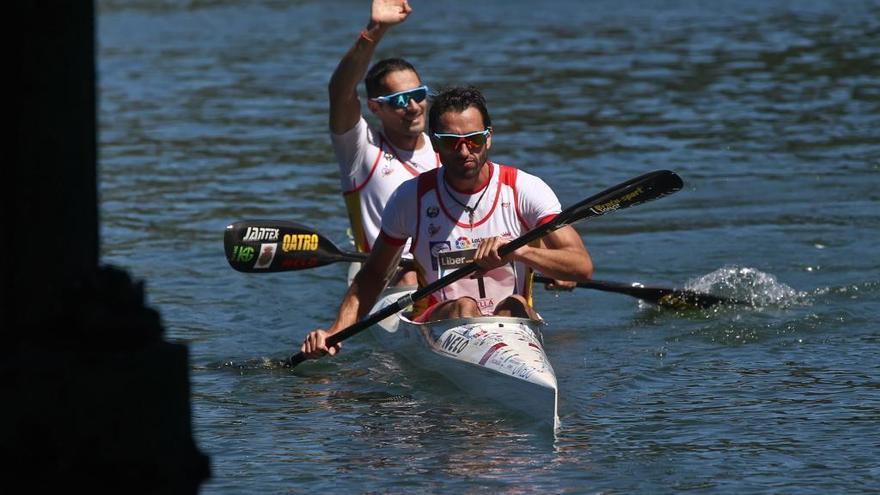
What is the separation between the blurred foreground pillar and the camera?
12.0ft

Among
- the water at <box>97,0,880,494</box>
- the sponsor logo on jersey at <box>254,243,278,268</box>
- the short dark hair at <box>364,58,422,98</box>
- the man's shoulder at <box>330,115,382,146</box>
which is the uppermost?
the short dark hair at <box>364,58,422,98</box>

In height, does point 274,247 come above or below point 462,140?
below

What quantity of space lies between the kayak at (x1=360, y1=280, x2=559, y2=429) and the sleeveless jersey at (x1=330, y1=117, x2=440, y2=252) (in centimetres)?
111

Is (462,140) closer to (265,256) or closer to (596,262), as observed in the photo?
(265,256)

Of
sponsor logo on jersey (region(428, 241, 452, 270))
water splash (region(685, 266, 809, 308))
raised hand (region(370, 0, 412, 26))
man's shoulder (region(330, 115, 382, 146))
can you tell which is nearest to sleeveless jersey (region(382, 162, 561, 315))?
sponsor logo on jersey (region(428, 241, 452, 270))

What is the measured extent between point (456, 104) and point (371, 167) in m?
1.96

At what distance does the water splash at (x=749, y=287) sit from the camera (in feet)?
31.5

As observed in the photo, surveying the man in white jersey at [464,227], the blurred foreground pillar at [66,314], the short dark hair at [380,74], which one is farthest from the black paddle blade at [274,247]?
the blurred foreground pillar at [66,314]

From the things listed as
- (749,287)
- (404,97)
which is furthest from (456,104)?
(749,287)

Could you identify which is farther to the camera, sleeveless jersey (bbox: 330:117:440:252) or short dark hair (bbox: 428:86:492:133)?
sleeveless jersey (bbox: 330:117:440:252)

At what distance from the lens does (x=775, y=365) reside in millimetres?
8055

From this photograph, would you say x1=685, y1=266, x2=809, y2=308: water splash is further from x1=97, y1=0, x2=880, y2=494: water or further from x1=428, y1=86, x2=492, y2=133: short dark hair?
x1=428, y1=86, x2=492, y2=133: short dark hair

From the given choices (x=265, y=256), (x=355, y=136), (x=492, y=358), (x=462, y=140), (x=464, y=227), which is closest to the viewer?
(x=492, y=358)

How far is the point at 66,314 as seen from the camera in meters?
3.75
